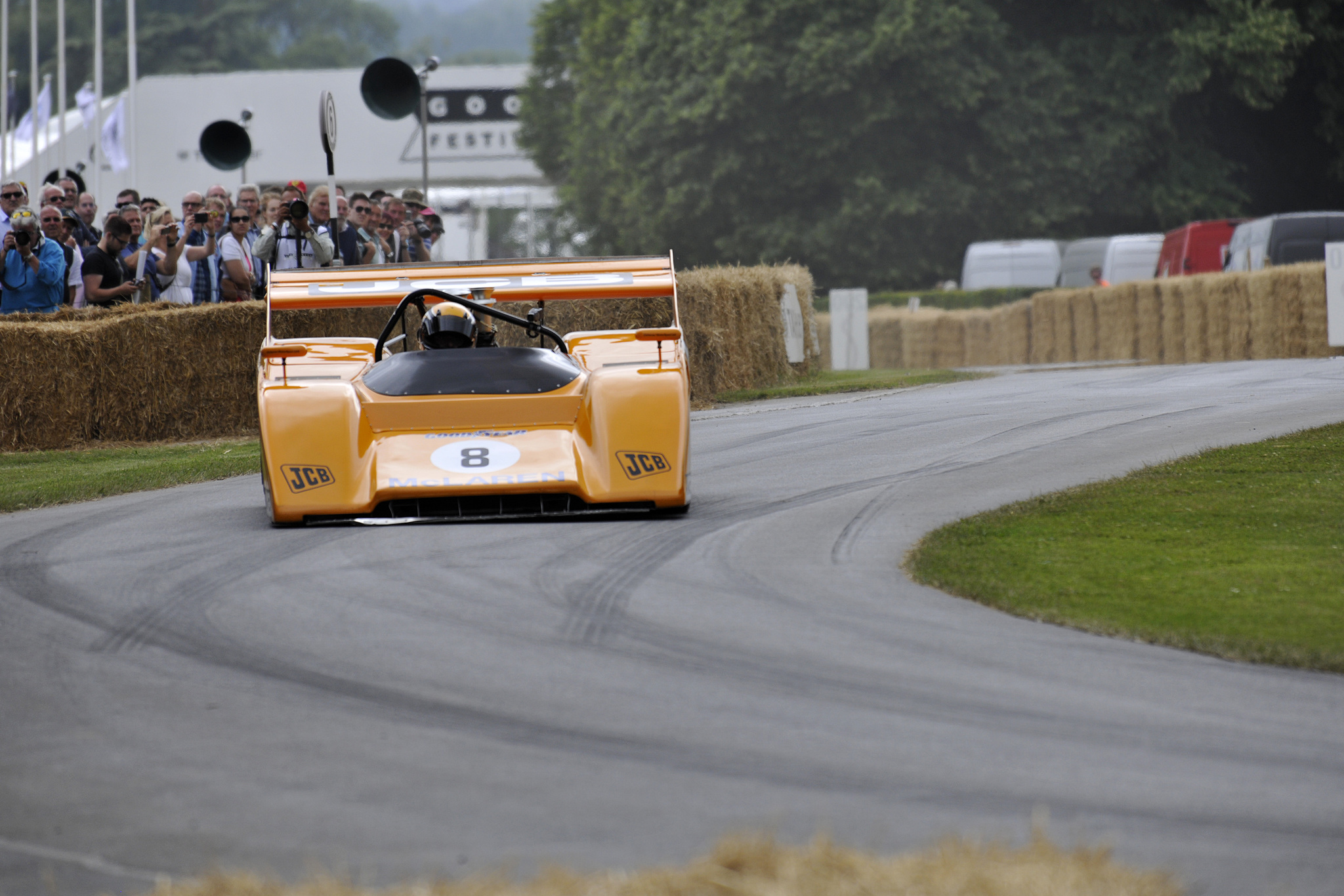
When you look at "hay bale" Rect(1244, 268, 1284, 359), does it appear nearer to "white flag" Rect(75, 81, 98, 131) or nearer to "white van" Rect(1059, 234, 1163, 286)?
"white van" Rect(1059, 234, 1163, 286)

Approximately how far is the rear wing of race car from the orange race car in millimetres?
66

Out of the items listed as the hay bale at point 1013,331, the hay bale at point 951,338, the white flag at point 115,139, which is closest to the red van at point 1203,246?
the hay bale at point 1013,331

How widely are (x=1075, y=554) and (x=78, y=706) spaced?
14.2 feet

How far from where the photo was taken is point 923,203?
133 ft

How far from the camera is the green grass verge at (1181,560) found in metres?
5.79

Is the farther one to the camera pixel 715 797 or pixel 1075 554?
pixel 1075 554

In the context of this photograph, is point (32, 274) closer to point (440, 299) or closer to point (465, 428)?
point (440, 299)

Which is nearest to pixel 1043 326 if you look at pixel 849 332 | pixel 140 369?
pixel 849 332

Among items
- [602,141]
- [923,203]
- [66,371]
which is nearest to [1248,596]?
[66,371]

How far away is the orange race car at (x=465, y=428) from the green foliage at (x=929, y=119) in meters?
31.5

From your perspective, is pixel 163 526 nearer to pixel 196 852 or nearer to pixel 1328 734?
pixel 196 852

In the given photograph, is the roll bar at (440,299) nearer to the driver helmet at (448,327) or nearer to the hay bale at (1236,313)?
the driver helmet at (448,327)

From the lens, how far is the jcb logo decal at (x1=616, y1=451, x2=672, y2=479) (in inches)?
329

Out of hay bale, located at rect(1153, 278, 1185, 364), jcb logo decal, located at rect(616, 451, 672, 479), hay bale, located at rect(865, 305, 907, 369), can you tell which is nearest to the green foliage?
hay bale, located at rect(865, 305, 907, 369)
